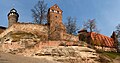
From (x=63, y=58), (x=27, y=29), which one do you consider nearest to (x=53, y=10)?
(x=27, y=29)

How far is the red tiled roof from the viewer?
5944 centimetres

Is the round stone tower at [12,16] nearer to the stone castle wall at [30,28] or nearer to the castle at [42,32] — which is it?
the castle at [42,32]

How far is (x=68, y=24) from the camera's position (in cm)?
5884

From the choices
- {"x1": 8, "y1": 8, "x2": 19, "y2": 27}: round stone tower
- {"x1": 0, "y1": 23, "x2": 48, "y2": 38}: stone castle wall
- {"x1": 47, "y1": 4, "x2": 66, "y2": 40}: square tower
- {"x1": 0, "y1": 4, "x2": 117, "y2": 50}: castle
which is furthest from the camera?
{"x1": 8, "y1": 8, "x2": 19, "y2": 27}: round stone tower

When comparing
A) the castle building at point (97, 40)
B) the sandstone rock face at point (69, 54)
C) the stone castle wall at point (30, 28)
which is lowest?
the sandstone rock face at point (69, 54)

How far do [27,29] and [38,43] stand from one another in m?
5.98

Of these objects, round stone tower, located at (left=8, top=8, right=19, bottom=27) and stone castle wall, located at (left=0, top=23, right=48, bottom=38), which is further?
round stone tower, located at (left=8, top=8, right=19, bottom=27)

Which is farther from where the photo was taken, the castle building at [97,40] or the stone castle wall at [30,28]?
the castle building at [97,40]

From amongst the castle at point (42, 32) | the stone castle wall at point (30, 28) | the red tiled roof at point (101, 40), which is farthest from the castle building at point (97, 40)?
the stone castle wall at point (30, 28)

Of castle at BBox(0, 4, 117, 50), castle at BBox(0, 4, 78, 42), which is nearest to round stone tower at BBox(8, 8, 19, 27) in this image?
castle at BBox(0, 4, 117, 50)

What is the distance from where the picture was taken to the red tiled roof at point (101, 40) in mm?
59444

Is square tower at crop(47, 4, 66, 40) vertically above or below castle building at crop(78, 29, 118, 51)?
above

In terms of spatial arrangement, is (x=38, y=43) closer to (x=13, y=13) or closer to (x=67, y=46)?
(x=67, y=46)

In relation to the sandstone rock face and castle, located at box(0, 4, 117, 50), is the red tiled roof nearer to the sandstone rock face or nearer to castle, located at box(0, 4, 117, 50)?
castle, located at box(0, 4, 117, 50)
